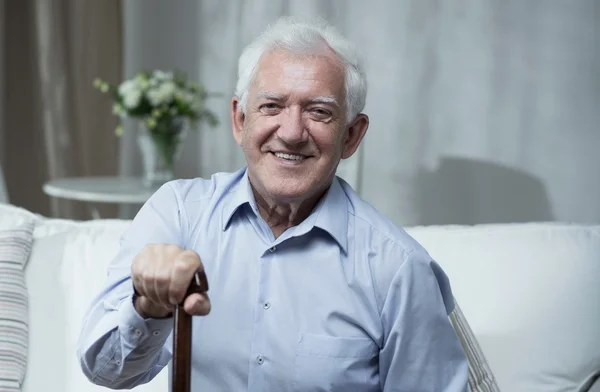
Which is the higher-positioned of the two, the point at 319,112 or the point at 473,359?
the point at 319,112

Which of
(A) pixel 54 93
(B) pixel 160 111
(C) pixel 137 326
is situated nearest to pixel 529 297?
(C) pixel 137 326

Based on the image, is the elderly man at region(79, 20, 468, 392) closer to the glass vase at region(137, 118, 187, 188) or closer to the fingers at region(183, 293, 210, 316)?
the fingers at region(183, 293, 210, 316)

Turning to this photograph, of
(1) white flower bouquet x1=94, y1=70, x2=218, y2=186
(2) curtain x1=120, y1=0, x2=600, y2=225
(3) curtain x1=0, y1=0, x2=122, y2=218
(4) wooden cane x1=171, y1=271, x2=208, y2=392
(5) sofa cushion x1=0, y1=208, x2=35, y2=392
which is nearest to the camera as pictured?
(4) wooden cane x1=171, y1=271, x2=208, y2=392

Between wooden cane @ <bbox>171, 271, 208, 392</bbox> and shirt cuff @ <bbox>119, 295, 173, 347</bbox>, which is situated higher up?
wooden cane @ <bbox>171, 271, 208, 392</bbox>

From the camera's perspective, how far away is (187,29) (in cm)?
425

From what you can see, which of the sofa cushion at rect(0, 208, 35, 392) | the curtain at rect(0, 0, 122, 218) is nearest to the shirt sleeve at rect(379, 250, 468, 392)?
the sofa cushion at rect(0, 208, 35, 392)

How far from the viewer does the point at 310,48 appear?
141 cm

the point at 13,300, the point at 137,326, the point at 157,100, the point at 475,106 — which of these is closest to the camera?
the point at 137,326

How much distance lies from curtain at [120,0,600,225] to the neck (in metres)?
1.86

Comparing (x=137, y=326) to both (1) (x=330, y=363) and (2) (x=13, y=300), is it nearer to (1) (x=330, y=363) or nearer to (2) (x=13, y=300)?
(1) (x=330, y=363)

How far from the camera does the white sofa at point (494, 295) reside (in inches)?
70.2

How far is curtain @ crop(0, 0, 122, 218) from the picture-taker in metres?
4.00

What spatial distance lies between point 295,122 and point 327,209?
0.57ft

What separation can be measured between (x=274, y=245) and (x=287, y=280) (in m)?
0.06
